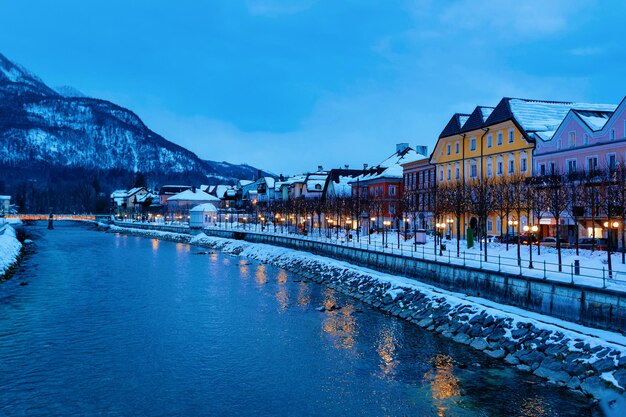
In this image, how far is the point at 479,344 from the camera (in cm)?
2216

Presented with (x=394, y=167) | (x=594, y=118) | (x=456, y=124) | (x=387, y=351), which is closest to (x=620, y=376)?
(x=387, y=351)

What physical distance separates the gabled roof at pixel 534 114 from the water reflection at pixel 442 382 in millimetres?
32604

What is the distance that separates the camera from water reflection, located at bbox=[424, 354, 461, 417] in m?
16.8

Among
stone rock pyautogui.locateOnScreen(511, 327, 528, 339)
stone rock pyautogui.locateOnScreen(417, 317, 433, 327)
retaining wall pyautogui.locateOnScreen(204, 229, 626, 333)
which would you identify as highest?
retaining wall pyautogui.locateOnScreen(204, 229, 626, 333)

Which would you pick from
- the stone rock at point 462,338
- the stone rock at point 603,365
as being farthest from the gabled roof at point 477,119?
the stone rock at point 603,365

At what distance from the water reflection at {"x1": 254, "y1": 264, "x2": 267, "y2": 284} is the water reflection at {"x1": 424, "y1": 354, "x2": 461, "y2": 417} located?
2293 cm

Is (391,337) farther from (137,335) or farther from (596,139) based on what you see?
(596,139)

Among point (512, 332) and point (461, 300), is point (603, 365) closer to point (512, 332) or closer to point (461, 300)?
point (512, 332)

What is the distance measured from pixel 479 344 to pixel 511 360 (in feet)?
6.94

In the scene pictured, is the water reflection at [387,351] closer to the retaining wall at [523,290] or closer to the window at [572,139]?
the retaining wall at [523,290]

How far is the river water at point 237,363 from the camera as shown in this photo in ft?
54.3

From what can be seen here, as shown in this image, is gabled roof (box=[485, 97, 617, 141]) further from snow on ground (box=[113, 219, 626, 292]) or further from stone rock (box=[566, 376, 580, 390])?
stone rock (box=[566, 376, 580, 390])

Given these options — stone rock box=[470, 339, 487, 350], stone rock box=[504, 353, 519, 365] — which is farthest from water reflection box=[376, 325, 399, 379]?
stone rock box=[504, 353, 519, 365]

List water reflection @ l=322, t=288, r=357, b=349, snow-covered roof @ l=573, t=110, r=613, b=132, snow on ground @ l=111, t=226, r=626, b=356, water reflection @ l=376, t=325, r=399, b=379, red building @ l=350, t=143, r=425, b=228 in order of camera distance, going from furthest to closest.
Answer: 1. red building @ l=350, t=143, r=425, b=228
2. snow-covered roof @ l=573, t=110, r=613, b=132
3. water reflection @ l=322, t=288, r=357, b=349
4. water reflection @ l=376, t=325, r=399, b=379
5. snow on ground @ l=111, t=226, r=626, b=356
